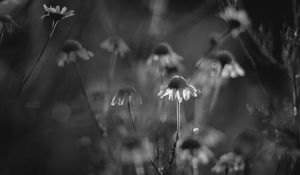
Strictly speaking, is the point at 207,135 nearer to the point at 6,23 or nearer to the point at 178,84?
the point at 178,84

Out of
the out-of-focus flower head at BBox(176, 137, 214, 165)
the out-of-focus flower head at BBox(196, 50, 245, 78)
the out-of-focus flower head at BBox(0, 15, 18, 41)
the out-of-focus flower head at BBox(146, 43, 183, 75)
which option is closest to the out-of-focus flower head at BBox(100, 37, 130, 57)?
the out-of-focus flower head at BBox(146, 43, 183, 75)

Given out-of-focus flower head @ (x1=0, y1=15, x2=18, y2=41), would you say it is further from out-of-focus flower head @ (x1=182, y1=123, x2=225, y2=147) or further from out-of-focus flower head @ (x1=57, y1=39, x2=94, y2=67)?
out-of-focus flower head @ (x1=182, y1=123, x2=225, y2=147)

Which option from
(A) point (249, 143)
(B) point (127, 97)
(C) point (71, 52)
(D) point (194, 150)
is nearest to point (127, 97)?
(B) point (127, 97)

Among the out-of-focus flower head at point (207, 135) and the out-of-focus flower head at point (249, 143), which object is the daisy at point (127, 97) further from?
the out-of-focus flower head at point (249, 143)

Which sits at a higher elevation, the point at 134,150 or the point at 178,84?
the point at 178,84

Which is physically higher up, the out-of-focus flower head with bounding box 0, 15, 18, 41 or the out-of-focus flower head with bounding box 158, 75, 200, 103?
the out-of-focus flower head with bounding box 0, 15, 18, 41

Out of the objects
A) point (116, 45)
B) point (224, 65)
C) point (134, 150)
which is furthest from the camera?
point (116, 45)

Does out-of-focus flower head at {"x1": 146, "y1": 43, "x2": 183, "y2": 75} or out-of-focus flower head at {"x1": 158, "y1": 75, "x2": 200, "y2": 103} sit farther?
out-of-focus flower head at {"x1": 146, "y1": 43, "x2": 183, "y2": 75}

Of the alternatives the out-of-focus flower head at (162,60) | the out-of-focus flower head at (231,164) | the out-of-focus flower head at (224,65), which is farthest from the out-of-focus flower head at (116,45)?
the out-of-focus flower head at (231,164)

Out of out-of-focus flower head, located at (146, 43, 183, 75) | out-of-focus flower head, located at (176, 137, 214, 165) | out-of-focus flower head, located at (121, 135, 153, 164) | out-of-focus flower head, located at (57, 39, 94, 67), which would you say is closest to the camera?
out-of-focus flower head, located at (121, 135, 153, 164)

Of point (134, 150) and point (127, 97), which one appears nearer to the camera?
point (134, 150)

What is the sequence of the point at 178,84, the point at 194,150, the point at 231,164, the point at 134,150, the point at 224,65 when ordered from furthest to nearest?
1. the point at 224,65
2. the point at 178,84
3. the point at 194,150
4. the point at 231,164
5. the point at 134,150

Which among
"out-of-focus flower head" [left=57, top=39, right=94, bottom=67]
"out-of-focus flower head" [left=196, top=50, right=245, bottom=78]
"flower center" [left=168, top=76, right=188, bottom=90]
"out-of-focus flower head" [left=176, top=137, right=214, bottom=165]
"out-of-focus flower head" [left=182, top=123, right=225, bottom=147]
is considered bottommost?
"out-of-focus flower head" [left=176, top=137, right=214, bottom=165]
